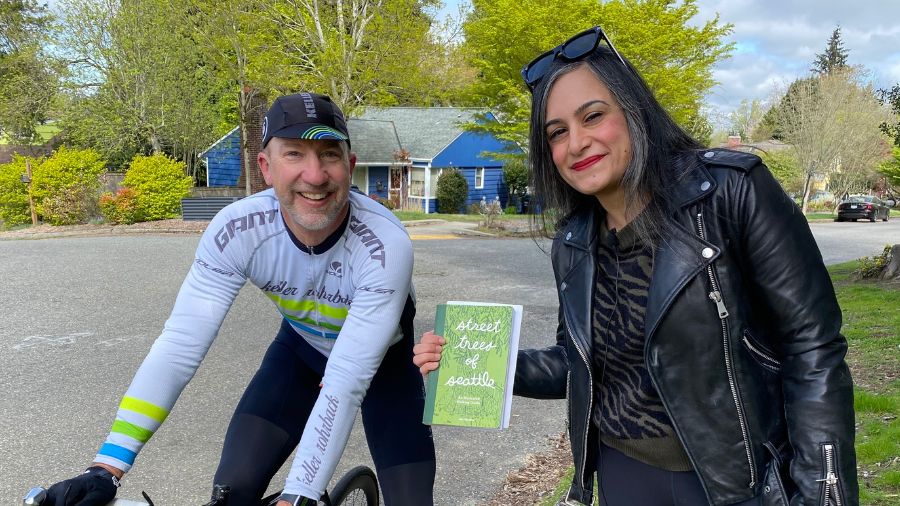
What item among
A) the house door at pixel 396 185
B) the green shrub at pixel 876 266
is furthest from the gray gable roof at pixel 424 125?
the green shrub at pixel 876 266

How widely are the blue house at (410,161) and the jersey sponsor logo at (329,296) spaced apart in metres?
33.4

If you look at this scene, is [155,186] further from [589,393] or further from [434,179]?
[589,393]

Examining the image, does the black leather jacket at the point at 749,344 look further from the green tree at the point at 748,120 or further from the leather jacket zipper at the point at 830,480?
the green tree at the point at 748,120

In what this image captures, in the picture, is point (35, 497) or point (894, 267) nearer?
point (35, 497)

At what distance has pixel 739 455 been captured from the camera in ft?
5.70

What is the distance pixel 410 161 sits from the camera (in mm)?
36438

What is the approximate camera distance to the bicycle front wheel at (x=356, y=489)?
317 centimetres

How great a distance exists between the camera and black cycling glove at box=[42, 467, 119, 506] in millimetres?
1837

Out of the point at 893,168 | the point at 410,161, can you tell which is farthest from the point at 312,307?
the point at 893,168

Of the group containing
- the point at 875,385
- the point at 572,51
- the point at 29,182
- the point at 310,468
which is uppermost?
the point at 572,51

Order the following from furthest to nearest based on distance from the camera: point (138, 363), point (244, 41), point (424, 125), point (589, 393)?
point (424, 125)
point (244, 41)
point (138, 363)
point (589, 393)

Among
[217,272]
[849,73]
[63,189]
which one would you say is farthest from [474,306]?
[849,73]

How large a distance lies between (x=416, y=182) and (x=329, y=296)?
3496cm

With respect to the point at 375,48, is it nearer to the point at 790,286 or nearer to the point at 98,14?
the point at 98,14
